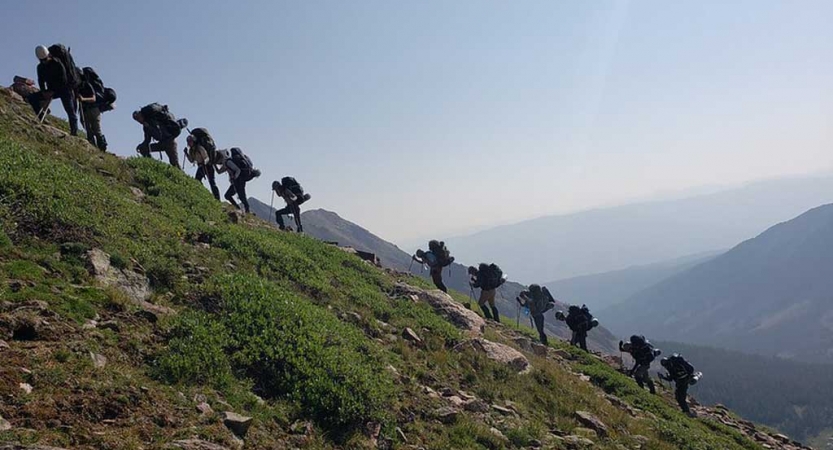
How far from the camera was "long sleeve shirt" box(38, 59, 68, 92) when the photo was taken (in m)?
14.9

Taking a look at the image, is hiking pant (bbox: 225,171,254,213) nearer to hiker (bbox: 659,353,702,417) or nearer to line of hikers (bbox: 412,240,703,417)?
line of hikers (bbox: 412,240,703,417)

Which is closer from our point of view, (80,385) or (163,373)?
(80,385)

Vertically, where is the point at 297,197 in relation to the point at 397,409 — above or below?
above

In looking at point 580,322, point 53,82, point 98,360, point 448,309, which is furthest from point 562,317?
point 53,82

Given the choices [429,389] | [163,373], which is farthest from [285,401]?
[429,389]

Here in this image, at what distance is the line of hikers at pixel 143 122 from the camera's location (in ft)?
49.9

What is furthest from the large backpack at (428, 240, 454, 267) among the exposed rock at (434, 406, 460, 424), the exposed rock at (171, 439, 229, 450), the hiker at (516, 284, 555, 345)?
the exposed rock at (171, 439, 229, 450)

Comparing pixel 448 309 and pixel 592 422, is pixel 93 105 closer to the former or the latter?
pixel 448 309

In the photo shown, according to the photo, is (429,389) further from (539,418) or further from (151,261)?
(151,261)

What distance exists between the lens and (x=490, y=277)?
2319cm

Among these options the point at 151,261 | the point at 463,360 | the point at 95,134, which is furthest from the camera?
the point at 95,134

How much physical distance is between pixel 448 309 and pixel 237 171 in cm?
1122

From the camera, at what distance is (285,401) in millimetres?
7855

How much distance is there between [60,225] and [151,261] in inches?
70.2
